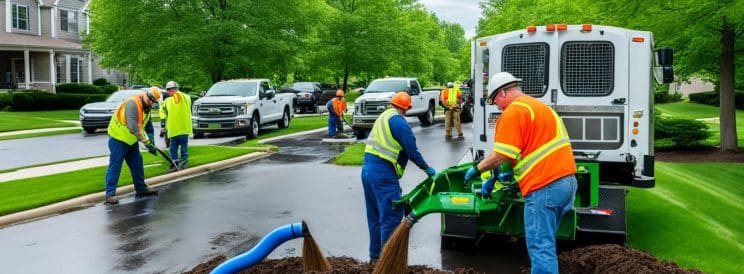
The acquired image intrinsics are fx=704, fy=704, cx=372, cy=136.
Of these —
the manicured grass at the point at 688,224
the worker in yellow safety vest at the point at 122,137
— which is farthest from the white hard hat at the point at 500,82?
the worker in yellow safety vest at the point at 122,137

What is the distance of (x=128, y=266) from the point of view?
7.32 metres

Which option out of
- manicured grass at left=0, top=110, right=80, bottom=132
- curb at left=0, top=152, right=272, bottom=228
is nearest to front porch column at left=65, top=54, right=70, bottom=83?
manicured grass at left=0, top=110, right=80, bottom=132

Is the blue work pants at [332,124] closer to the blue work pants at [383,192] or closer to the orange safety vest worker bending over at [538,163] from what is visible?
the blue work pants at [383,192]

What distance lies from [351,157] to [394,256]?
10884 mm

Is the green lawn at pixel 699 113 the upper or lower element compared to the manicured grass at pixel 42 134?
upper

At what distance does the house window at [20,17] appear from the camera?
43.0m

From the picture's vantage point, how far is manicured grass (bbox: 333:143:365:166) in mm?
15529

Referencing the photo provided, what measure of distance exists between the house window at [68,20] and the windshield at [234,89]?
29.1m

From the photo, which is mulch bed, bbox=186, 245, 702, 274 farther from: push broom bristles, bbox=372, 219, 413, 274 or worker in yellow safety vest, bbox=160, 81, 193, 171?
worker in yellow safety vest, bbox=160, 81, 193, 171

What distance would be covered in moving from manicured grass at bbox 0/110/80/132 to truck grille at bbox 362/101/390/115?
1292 cm

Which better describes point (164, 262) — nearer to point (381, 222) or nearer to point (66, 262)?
point (66, 262)

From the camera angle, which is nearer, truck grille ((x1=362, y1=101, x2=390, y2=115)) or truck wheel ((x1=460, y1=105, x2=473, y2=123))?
truck grille ((x1=362, y1=101, x2=390, y2=115))

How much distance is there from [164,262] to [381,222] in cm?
245

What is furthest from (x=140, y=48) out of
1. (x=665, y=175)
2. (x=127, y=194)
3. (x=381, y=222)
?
(x=381, y=222)
